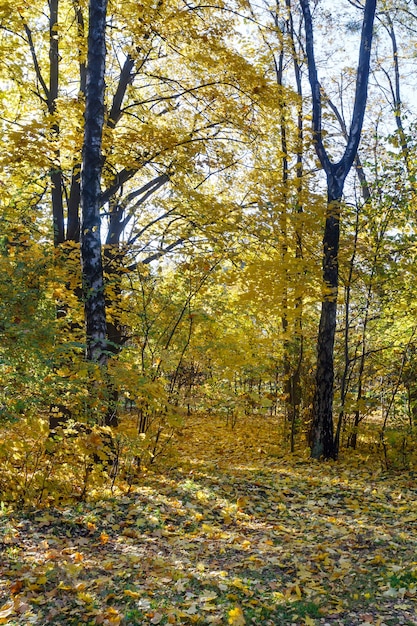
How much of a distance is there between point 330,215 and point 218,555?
5.69 metres

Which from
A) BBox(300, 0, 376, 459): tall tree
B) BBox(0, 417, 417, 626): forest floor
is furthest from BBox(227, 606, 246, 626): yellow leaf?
BBox(300, 0, 376, 459): tall tree

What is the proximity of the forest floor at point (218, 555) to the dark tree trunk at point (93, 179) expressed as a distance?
218 cm

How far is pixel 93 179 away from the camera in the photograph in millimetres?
6336

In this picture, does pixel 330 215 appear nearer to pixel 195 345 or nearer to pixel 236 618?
→ pixel 195 345

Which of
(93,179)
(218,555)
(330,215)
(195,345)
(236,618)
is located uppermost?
(330,215)

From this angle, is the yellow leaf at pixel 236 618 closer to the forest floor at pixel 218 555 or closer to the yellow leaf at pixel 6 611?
the forest floor at pixel 218 555

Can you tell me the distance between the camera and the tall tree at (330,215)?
27.1 ft

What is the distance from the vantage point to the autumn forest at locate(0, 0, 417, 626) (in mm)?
3645

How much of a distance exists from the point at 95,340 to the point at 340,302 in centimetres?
463

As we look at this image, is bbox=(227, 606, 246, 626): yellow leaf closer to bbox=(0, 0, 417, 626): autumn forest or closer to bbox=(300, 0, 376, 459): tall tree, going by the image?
bbox=(0, 0, 417, 626): autumn forest

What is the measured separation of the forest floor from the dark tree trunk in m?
2.18

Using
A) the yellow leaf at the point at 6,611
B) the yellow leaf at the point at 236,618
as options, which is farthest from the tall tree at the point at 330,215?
the yellow leaf at the point at 6,611

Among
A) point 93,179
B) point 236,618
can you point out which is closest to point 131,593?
point 236,618

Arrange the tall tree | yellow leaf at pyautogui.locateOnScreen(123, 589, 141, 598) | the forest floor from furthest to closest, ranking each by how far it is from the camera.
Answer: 1. the tall tree
2. yellow leaf at pyautogui.locateOnScreen(123, 589, 141, 598)
3. the forest floor
